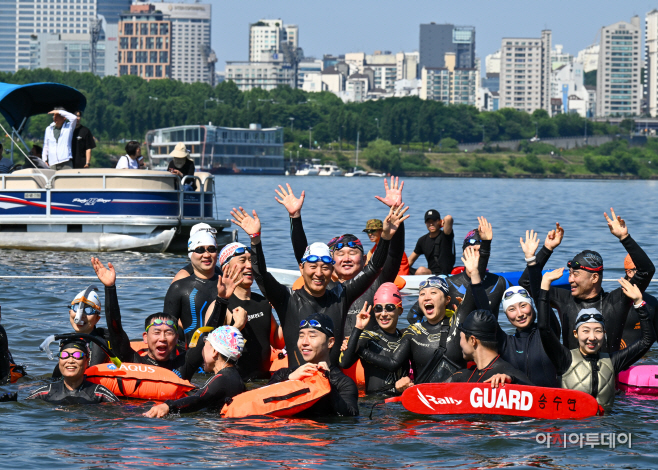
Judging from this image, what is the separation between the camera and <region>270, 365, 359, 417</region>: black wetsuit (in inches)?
314

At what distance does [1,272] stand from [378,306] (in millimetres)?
11795

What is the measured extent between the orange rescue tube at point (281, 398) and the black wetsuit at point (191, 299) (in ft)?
5.01

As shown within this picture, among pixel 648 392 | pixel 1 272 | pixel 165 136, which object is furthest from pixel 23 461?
pixel 165 136

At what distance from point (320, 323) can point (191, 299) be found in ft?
7.50

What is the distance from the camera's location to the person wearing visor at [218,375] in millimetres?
7938

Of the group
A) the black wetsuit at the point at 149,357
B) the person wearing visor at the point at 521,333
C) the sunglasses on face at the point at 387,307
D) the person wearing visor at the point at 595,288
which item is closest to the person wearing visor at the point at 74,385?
the black wetsuit at the point at 149,357

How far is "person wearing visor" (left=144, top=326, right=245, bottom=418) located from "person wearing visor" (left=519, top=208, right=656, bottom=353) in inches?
113

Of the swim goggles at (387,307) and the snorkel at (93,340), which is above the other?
the swim goggles at (387,307)

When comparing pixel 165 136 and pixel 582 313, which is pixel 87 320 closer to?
pixel 582 313

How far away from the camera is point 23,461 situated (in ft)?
24.3

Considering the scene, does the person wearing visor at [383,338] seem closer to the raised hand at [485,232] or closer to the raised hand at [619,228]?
the raised hand at [485,232]

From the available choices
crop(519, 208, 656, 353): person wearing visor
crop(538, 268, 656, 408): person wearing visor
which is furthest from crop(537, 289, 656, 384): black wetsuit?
crop(519, 208, 656, 353): person wearing visor

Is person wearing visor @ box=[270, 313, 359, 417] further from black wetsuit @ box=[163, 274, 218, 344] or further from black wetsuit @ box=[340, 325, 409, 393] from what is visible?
black wetsuit @ box=[163, 274, 218, 344]

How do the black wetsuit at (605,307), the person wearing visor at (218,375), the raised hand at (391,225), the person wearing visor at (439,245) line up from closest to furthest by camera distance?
the person wearing visor at (218,375) < the raised hand at (391,225) < the black wetsuit at (605,307) < the person wearing visor at (439,245)
